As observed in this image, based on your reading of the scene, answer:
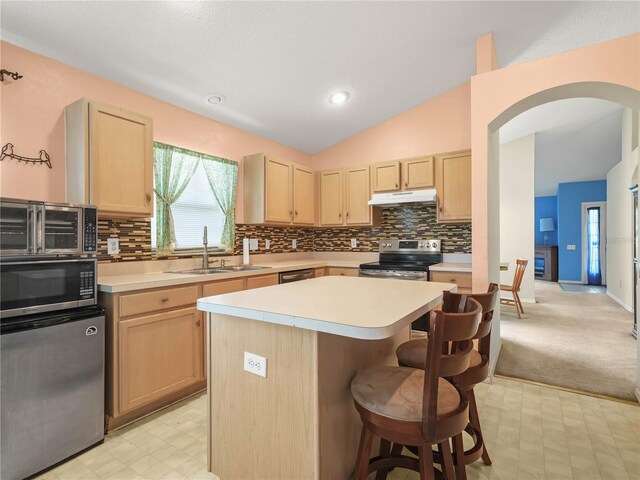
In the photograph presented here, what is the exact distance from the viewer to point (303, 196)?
4.22 m

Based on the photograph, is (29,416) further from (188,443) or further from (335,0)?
(335,0)

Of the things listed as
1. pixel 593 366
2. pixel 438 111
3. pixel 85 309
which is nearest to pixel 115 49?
pixel 85 309

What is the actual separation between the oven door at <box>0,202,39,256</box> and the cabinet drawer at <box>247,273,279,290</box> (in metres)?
1.57

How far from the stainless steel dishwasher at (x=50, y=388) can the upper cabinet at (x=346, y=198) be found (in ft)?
9.55

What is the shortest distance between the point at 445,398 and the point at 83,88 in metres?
3.00

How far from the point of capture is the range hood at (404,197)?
3621mm

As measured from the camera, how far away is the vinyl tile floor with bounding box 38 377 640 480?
169cm

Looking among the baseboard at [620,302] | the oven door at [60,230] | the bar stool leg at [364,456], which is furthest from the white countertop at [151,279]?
the baseboard at [620,302]

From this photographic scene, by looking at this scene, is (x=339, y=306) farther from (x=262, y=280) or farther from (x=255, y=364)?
(x=262, y=280)

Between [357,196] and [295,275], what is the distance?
138 centimetres

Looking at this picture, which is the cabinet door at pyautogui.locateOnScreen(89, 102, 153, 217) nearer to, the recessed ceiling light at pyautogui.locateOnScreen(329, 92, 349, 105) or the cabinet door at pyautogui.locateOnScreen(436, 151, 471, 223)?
the recessed ceiling light at pyautogui.locateOnScreen(329, 92, 349, 105)

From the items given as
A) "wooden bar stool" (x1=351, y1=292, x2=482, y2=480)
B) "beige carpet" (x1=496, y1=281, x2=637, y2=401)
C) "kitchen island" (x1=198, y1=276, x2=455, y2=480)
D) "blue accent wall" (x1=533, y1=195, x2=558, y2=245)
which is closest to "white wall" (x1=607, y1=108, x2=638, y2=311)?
"beige carpet" (x1=496, y1=281, x2=637, y2=401)

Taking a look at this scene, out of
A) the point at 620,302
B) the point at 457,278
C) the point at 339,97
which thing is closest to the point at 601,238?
the point at 620,302

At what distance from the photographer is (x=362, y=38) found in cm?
268
